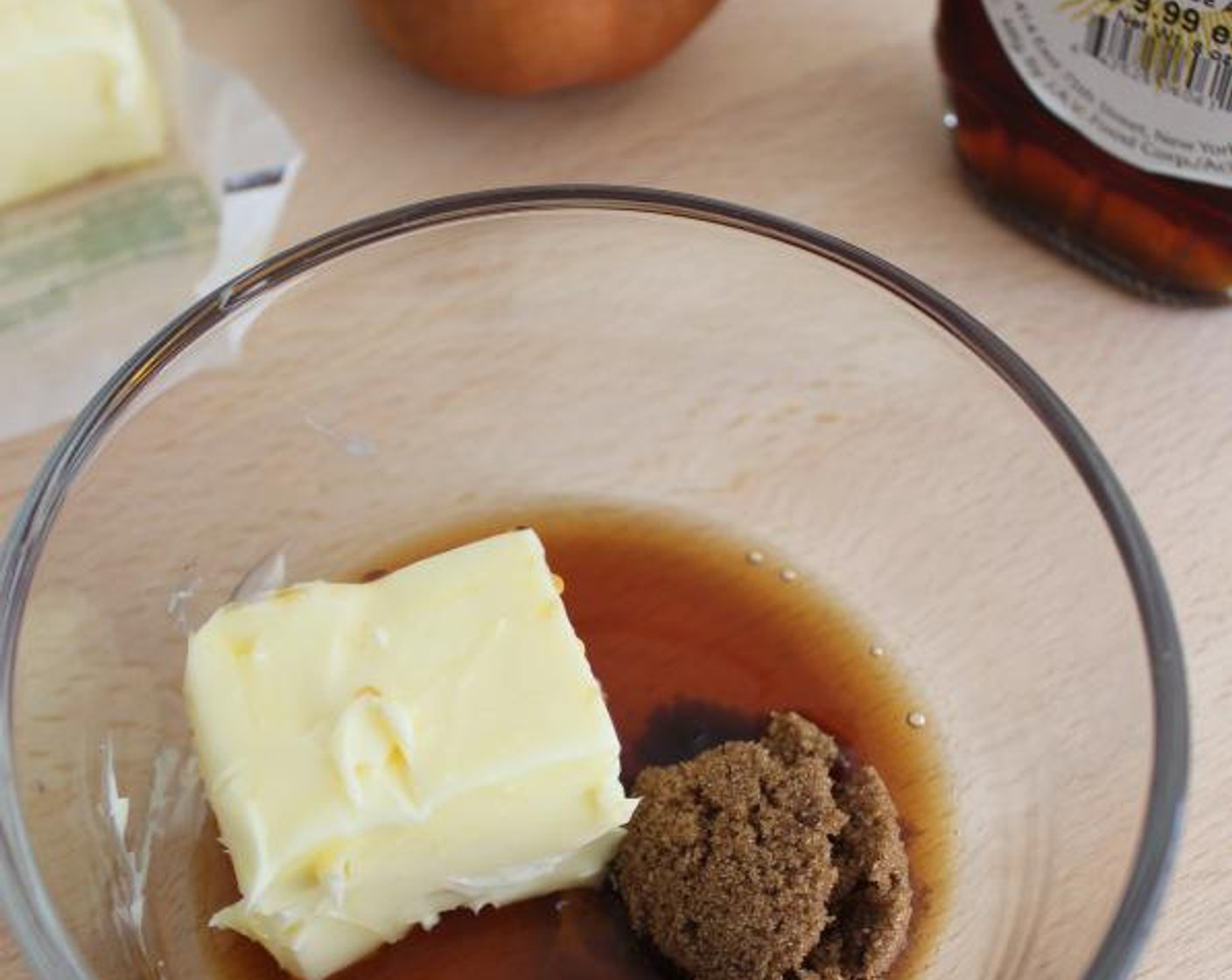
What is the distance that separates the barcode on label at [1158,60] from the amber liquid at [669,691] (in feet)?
1.10

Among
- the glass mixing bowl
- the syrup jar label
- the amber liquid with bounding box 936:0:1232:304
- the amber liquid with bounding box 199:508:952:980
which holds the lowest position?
the amber liquid with bounding box 199:508:952:980

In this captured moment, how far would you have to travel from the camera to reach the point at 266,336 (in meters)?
0.91

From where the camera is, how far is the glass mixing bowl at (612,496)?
0.75 meters

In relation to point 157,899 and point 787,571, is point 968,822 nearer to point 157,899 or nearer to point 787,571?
point 787,571

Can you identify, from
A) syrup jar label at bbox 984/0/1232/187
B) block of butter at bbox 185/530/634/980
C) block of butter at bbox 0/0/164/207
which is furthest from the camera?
block of butter at bbox 0/0/164/207

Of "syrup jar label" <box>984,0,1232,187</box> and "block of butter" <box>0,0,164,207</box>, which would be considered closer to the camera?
"syrup jar label" <box>984,0,1232,187</box>

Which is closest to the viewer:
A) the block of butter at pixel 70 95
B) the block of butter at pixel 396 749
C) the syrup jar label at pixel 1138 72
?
the block of butter at pixel 396 749

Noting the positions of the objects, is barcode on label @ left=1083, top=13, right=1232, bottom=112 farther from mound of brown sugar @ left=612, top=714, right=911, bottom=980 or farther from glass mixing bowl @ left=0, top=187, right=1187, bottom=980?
mound of brown sugar @ left=612, top=714, right=911, bottom=980

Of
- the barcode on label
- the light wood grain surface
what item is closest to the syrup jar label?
the barcode on label

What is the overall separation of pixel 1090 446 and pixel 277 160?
56cm

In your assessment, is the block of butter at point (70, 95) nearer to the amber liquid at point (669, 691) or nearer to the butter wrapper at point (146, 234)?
the butter wrapper at point (146, 234)


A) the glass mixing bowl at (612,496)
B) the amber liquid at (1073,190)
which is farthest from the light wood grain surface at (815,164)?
the glass mixing bowl at (612,496)

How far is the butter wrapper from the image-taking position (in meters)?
1.03

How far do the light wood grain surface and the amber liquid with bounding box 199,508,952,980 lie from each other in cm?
18
